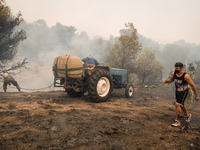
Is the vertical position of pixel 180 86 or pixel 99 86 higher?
pixel 180 86

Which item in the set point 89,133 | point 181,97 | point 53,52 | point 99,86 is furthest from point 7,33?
point 53,52

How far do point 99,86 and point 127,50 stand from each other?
26.9ft

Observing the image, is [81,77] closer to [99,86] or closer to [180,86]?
[99,86]

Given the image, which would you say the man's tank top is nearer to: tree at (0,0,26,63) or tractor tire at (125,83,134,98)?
tractor tire at (125,83,134,98)

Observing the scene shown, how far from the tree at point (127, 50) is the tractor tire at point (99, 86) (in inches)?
300

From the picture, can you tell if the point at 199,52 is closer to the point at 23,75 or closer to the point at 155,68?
the point at 155,68

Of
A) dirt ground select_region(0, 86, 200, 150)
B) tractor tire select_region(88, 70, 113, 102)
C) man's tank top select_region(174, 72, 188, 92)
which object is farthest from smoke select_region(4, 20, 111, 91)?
man's tank top select_region(174, 72, 188, 92)

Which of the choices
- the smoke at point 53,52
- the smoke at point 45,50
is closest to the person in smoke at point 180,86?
the smoke at point 53,52

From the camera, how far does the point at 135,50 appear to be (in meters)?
13.5

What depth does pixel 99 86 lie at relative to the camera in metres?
6.28

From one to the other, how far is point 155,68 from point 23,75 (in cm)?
2313

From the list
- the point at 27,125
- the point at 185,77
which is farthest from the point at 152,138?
the point at 27,125

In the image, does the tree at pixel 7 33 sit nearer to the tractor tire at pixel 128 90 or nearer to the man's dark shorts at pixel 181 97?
the tractor tire at pixel 128 90

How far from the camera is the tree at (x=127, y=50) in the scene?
13.3 meters
